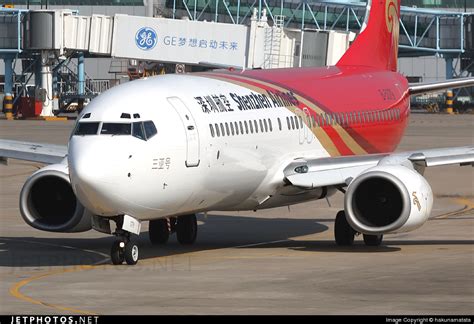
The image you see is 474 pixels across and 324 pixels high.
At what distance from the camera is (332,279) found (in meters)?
25.5

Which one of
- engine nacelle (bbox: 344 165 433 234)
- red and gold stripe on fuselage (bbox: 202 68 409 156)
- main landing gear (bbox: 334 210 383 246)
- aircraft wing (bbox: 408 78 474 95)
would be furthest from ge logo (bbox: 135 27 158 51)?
engine nacelle (bbox: 344 165 433 234)

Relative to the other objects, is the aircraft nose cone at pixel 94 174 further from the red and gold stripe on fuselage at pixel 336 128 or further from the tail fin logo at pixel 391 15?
the tail fin logo at pixel 391 15

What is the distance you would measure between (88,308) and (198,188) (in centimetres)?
721

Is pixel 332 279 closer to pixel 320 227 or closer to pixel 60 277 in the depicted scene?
pixel 60 277

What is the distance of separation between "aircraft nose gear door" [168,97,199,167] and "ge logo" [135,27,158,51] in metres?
73.8

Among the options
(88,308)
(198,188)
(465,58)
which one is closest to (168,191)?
(198,188)

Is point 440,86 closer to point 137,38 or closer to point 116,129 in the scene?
point 116,129

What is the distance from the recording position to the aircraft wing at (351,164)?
31094mm

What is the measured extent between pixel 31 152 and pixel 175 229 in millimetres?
4124

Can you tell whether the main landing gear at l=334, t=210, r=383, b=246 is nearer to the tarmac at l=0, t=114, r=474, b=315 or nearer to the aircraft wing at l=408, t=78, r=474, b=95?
the tarmac at l=0, t=114, r=474, b=315

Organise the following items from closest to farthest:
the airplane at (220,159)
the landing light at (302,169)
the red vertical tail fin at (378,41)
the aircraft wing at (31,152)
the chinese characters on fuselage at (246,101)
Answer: the airplane at (220,159) → the chinese characters on fuselage at (246,101) → the landing light at (302,169) → the aircraft wing at (31,152) → the red vertical tail fin at (378,41)

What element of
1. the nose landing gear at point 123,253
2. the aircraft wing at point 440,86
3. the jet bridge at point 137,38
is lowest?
the jet bridge at point 137,38

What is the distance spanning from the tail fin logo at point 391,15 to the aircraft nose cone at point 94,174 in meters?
18.6

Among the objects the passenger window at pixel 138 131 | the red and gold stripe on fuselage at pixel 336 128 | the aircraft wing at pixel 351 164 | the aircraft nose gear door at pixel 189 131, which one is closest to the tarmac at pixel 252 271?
the aircraft wing at pixel 351 164
